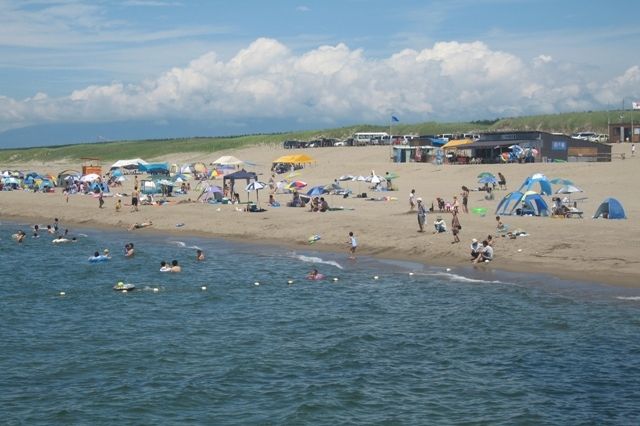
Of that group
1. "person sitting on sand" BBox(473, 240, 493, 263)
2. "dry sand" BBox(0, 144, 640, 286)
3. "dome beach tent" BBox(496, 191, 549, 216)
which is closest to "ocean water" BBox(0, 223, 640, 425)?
"person sitting on sand" BBox(473, 240, 493, 263)

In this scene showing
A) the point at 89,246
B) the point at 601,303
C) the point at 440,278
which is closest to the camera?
the point at 601,303

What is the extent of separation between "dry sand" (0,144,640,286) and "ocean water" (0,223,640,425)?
74.2 inches

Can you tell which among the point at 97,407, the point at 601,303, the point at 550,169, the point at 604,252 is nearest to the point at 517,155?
the point at 550,169

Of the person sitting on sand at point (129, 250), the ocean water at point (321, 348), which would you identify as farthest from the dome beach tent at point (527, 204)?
the person sitting on sand at point (129, 250)

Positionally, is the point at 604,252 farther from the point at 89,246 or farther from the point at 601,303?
the point at 89,246

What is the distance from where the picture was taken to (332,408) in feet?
54.2

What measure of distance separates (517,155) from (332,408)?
4156 centimetres

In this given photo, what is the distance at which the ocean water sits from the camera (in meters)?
16.5

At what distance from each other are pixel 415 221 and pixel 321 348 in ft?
57.3

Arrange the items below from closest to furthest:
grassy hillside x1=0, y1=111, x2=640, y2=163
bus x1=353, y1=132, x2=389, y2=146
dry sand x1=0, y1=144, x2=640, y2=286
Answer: dry sand x1=0, y1=144, x2=640, y2=286 → bus x1=353, y1=132, x2=389, y2=146 → grassy hillside x1=0, y1=111, x2=640, y2=163

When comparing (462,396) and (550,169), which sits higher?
(550,169)

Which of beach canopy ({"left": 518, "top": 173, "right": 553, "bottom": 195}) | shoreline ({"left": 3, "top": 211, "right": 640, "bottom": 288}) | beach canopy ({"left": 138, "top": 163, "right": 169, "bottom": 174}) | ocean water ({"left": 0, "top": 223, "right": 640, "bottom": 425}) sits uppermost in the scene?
beach canopy ({"left": 138, "top": 163, "right": 169, "bottom": 174})

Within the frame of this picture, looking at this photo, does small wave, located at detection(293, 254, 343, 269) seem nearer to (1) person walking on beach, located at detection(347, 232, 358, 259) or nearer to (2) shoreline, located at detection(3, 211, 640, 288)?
(1) person walking on beach, located at detection(347, 232, 358, 259)

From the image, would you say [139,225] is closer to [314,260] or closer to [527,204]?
[314,260]
